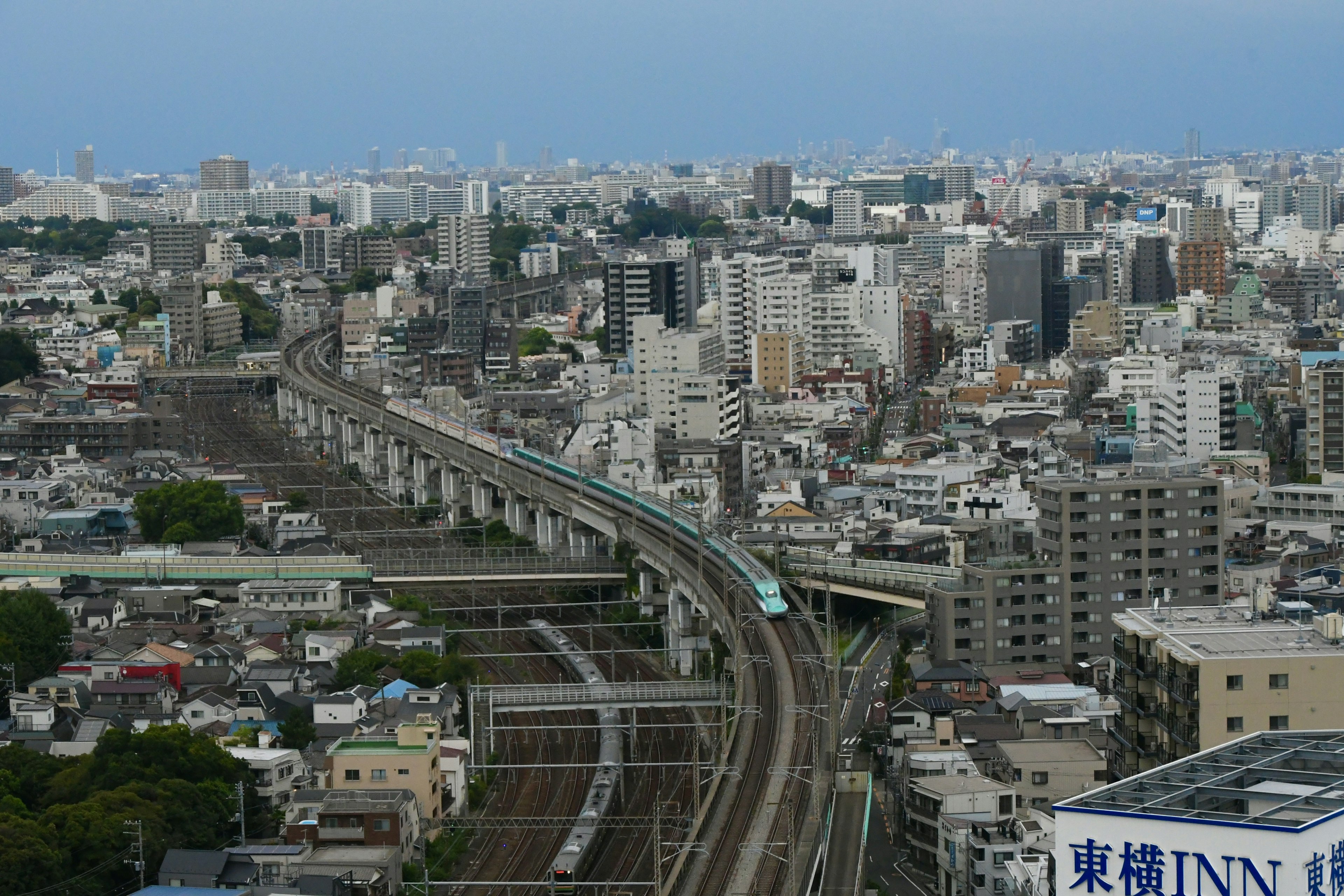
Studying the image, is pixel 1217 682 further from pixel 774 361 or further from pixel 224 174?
pixel 224 174

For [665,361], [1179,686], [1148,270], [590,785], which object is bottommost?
[590,785]

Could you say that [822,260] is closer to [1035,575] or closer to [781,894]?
[1035,575]

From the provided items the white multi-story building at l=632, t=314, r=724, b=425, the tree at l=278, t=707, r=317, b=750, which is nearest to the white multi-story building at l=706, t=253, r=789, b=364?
the white multi-story building at l=632, t=314, r=724, b=425

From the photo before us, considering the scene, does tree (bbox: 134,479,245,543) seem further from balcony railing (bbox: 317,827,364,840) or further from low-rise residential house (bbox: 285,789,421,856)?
balcony railing (bbox: 317,827,364,840)

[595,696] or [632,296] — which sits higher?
[632,296]

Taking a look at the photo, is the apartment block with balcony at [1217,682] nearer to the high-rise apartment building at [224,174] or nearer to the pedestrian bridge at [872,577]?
the pedestrian bridge at [872,577]

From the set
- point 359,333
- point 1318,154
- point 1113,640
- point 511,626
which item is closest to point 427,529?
point 511,626

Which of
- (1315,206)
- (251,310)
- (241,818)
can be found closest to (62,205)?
(251,310)
